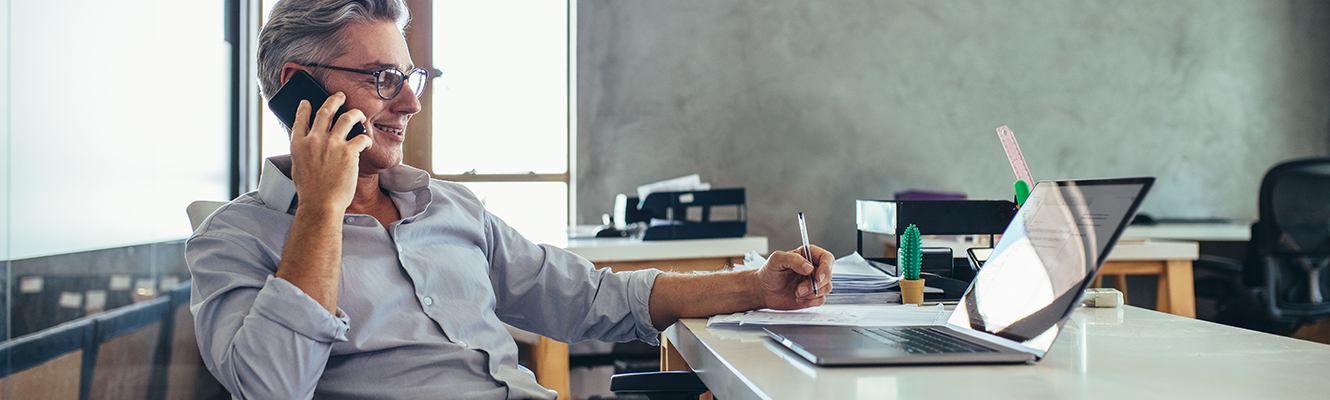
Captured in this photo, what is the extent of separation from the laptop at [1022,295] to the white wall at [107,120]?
4.93ft

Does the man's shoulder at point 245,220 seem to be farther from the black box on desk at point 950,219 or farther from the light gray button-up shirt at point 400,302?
the black box on desk at point 950,219

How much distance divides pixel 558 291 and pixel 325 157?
0.43m

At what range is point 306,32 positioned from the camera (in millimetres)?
1063

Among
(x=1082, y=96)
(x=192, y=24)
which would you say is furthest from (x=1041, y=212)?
(x=1082, y=96)

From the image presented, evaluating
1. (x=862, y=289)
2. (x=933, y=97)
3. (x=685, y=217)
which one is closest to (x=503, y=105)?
(x=685, y=217)

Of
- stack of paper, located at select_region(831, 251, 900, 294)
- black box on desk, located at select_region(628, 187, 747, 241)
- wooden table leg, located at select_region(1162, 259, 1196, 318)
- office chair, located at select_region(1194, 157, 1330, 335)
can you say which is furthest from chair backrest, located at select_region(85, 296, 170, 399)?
office chair, located at select_region(1194, 157, 1330, 335)

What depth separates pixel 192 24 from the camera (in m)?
2.32

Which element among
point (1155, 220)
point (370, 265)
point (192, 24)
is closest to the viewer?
point (370, 265)

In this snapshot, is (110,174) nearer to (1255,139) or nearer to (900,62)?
(900,62)

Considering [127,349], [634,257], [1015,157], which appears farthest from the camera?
[634,257]

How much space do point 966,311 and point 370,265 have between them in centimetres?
79

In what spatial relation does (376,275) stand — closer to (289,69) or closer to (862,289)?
(289,69)

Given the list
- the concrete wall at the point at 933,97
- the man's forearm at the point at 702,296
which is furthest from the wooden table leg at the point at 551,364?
the concrete wall at the point at 933,97

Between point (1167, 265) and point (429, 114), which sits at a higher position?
point (429, 114)
